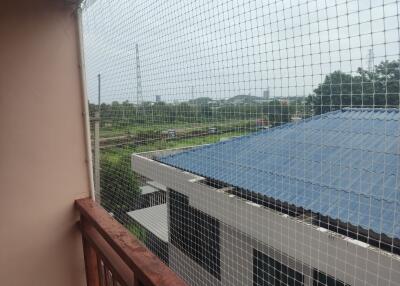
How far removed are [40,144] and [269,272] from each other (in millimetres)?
1693

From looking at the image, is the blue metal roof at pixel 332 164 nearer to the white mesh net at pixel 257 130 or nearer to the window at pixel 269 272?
the white mesh net at pixel 257 130

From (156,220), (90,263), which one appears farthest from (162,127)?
(156,220)

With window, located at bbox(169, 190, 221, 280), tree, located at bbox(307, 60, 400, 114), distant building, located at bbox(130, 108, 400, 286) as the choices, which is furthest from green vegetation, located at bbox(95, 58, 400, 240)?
window, located at bbox(169, 190, 221, 280)

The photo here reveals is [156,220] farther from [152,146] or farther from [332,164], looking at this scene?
[332,164]

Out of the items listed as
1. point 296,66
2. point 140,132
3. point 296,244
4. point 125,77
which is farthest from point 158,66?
point 296,244

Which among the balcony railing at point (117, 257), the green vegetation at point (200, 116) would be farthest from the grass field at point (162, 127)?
the balcony railing at point (117, 257)

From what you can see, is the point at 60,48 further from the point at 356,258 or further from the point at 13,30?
the point at 356,258

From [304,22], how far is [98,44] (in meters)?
1.58

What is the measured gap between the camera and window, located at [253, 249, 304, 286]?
7.04ft

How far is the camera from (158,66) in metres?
1.90

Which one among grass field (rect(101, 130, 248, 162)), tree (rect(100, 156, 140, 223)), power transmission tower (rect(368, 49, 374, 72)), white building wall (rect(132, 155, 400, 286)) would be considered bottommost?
white building wall (rect(132, 155, 400, 286))

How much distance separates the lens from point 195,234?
267 centimetres

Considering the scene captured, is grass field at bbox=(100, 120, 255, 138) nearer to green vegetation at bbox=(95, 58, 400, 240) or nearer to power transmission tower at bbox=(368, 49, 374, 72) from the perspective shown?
green vegetation at bbox=(95, 58, 400, 240)

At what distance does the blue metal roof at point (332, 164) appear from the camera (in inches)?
54.6
